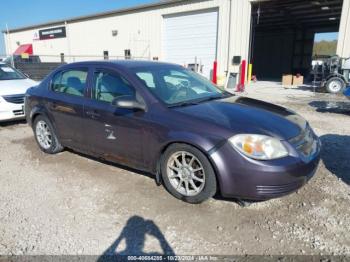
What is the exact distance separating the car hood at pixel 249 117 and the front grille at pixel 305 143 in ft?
0.18

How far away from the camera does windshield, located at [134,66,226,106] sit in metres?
3.70

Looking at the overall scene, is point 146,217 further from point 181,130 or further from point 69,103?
point 69,103

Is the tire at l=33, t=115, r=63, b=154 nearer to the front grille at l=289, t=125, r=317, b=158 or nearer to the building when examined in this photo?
the front grille at l=289, t=125, r=317, b=158

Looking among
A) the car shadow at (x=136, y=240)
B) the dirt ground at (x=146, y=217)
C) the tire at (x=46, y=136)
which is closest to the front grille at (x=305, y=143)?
the dirt ground at (x=146, y=217)

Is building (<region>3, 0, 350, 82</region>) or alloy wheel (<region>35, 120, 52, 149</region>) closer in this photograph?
alloy wheel (<region>35, 120, 52, 149</region>)

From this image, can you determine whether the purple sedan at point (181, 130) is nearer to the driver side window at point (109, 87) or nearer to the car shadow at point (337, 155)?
the driver side window at point (109, 87)

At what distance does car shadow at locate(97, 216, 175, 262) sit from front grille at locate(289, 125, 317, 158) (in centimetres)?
161

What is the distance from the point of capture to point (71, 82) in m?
4.54

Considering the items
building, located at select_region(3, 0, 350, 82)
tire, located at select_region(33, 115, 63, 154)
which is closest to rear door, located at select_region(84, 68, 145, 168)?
tire, located at select_region(33, 115, 63, 154)

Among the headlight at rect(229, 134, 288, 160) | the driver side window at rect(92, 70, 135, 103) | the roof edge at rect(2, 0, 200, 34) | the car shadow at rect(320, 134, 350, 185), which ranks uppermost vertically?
the roof edge at rect(2, 0, 200, 34)

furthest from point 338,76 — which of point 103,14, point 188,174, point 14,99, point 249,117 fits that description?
point 103,14

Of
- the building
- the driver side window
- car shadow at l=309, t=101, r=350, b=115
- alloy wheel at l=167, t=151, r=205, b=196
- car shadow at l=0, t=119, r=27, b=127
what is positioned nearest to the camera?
alloy wheel at l=167, t=151, r=205, b=196

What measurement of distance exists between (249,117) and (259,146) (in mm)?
478

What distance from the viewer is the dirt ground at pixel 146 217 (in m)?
2.69
